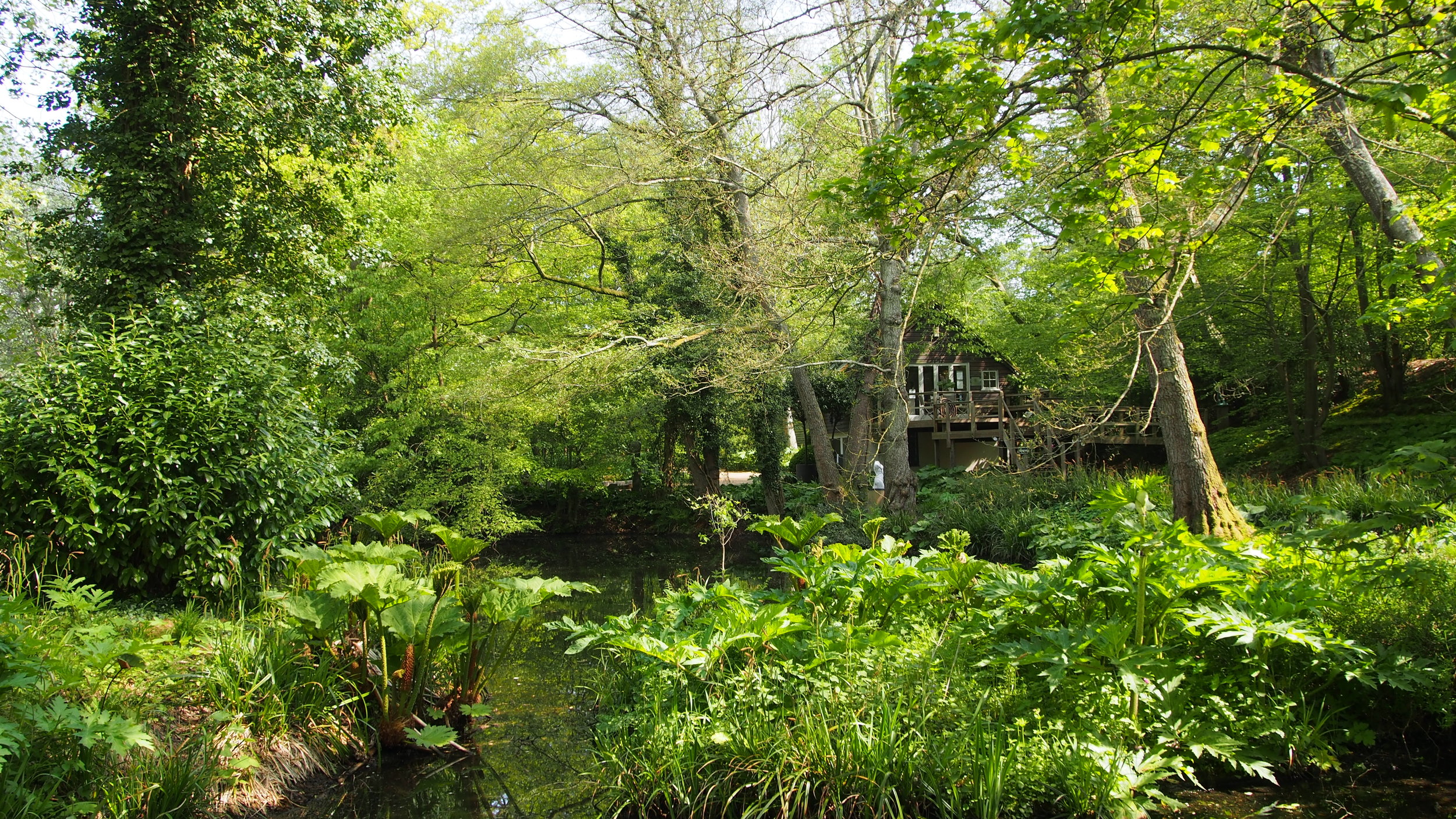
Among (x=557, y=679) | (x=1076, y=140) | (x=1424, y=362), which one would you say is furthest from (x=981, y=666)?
(x=1424, y=362)

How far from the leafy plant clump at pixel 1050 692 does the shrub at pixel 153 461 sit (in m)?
3.93

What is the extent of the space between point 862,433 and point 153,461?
12545mm

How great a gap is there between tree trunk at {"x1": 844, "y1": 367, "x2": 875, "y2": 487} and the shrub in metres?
10.0

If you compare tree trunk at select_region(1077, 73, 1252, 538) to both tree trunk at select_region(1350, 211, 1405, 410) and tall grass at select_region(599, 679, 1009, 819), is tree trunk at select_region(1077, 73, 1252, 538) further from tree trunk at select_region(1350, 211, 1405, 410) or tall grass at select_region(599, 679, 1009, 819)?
tree trunk at select_region(1350, 211, 1405, 410)

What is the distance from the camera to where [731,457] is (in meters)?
26.3

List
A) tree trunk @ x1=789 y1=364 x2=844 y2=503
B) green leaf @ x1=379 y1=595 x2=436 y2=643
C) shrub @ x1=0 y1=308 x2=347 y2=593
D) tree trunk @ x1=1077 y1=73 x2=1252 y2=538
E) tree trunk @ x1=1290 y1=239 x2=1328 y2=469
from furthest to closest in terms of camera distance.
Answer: tree trunk @ x1=789 y1=364 x2=844 y2=503
tree trunk @ x1=1290 y1=239 x2=1328 y2=469
tree trunk @ x1=1077 y1=73 x2=1252 y2=538
shrub @ x1=0 y1=308 x2=347 y2=593
green leaf @ x1=379 y1=595 x2=436 y2=643

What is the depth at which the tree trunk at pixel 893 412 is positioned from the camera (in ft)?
45.2

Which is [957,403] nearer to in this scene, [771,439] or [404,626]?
[771,439]

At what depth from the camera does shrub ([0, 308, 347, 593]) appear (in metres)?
5.68

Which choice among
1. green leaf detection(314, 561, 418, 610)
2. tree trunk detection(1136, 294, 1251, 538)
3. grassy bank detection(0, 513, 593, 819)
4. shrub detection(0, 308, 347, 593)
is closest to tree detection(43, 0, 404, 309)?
shrub detection(0, 308, 347, 593)

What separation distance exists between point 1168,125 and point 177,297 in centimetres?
894

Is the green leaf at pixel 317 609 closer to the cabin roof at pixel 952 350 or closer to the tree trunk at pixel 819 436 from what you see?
the tree trunk at pixel 819 436

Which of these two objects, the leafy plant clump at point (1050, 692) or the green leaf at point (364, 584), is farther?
the green leaf at point (364, 584)

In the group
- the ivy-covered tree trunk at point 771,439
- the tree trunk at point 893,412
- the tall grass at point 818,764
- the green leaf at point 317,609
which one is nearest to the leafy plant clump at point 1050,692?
the tall grass at point 818,764
